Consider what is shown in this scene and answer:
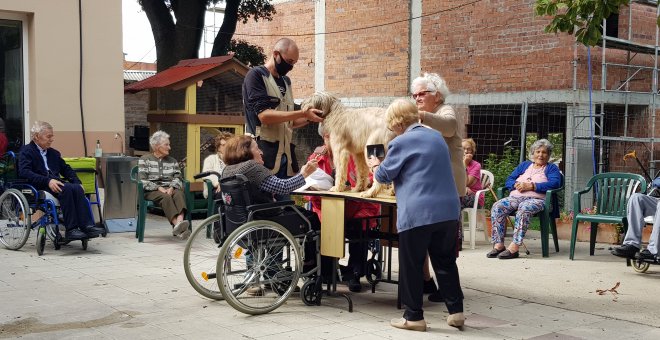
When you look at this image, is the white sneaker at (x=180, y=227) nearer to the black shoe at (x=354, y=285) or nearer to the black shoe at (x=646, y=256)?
the black shoe at (x=354, y=285)

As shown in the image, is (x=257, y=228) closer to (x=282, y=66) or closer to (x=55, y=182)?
(x=282, y=66)

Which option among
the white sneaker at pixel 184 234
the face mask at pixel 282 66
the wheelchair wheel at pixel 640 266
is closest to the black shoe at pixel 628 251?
the wheelchair wheel at pixel 640 266

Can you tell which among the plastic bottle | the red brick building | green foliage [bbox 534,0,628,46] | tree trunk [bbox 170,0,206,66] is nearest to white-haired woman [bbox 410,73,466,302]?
green foliage [bbox 534,0,628,46]

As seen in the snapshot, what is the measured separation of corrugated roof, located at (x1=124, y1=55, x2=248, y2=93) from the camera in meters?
11.8

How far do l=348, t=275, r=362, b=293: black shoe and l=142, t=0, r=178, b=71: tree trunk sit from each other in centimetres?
1086

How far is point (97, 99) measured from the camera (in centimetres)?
1116

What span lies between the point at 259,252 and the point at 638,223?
387 centimetres

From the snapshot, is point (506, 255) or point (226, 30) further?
point (226, 30)

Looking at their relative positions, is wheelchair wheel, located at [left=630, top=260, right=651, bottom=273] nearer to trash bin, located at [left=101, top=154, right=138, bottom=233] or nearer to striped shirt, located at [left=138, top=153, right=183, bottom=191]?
striped shirt, located at [left=138, top=153, right=183, bottom=191]

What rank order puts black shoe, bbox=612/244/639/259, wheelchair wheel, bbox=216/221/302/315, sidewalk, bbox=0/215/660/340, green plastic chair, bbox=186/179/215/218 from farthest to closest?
1. green plastic chair, bbox=186/179/215/218
2. black shoe, bbox=612/244/639/259
3. wheelchair wheel, bbox=216/221/302/315
4. sidewalk, bbox=0/215/660/340

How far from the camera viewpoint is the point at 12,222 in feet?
28.9

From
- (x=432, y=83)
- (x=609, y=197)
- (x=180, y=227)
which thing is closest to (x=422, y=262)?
(x=432, y=83)

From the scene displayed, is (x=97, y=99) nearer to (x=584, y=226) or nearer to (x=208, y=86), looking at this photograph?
(x=208, y=86)

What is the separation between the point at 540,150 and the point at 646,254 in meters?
2.06
